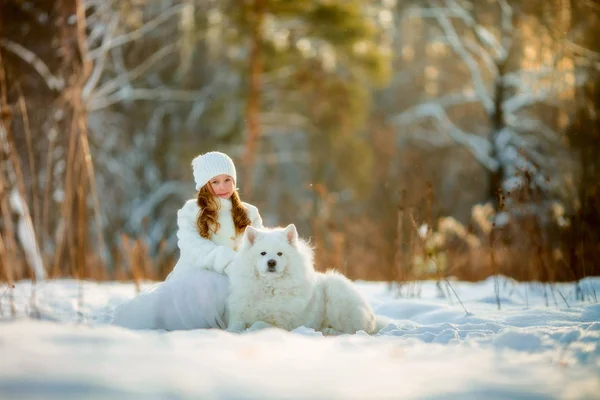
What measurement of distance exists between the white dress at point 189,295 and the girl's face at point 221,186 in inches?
10.6

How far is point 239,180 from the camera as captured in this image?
12.5 meters

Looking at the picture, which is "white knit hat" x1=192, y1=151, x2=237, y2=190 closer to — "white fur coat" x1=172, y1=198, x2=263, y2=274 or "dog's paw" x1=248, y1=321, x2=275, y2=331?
"white fur coat" x1=172, y1=198, x2=263, y2=274

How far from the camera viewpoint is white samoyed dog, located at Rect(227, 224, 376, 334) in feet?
12.1

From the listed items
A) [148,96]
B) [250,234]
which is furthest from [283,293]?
[148,96]

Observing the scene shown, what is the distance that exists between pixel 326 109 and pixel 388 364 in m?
12.0

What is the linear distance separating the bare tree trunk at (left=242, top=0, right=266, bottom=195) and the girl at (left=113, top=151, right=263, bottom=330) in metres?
8.39

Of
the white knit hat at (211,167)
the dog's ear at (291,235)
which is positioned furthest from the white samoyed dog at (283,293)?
the white knit hat at (211,167)

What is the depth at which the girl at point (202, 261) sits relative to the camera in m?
3.74

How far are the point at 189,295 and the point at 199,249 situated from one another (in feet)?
1.05

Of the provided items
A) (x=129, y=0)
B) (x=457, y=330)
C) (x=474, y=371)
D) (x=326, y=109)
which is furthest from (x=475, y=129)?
(x=474, y=371)

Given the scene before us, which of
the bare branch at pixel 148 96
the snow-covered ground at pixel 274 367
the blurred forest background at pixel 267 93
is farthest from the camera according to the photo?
the bare branch at pixel 148 96

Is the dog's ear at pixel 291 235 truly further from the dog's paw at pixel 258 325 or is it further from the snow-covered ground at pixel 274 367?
the snow-covered ground at pixel 274 367

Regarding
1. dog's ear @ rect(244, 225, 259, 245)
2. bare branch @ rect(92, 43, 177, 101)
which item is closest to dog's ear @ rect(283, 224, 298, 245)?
dog's ear @ rect(244, 225, 259, 245)

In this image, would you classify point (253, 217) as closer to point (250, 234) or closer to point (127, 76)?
point (250, 234)
